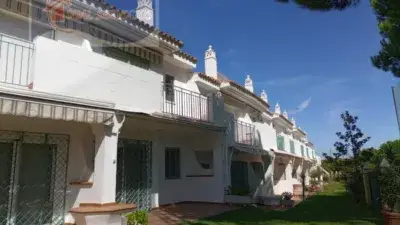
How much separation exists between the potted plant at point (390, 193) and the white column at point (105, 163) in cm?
1098

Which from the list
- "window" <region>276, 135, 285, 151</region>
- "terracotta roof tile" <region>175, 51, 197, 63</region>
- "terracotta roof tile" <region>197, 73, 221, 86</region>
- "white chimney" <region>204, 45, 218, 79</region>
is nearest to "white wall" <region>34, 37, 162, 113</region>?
"terracotta roof tile" <region>175, 51, 197, 63</region>

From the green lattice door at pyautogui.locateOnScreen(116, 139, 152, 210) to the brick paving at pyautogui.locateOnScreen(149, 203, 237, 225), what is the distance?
113cm

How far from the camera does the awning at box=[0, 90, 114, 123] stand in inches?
370

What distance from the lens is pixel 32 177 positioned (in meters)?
12.9

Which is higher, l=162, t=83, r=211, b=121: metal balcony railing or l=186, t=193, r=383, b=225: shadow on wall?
l=162, t=83, r=211, b=121: metal balcony railing

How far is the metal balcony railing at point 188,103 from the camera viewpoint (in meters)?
20.2

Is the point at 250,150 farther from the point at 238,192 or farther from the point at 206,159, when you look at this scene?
the point at 238,192

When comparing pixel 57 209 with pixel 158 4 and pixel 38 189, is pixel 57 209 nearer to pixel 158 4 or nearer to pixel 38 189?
pixel 38 189

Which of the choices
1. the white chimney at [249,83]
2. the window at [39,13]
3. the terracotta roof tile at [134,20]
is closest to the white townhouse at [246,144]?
the white chimney at [249,83]

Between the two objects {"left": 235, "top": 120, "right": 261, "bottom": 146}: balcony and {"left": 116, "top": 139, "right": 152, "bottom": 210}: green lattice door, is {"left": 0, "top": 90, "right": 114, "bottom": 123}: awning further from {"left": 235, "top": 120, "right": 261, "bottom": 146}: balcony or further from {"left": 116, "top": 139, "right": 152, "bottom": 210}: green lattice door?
{"left": 235, "top": 120, "right": 261, "bottom": 146}: balcony

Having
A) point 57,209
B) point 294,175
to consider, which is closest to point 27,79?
point 57,209

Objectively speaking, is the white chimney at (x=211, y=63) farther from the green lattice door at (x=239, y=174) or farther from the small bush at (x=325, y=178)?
the small bush at (x=325, y=178)

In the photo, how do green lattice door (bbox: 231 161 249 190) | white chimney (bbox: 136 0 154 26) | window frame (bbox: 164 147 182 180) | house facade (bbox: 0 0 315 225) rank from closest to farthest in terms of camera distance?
house facade (bbox: 0 0 315 225), white chimney (bbox: 136 0 154 26), window frame (bbox: 164 147 182 180), green lattice door (bbox: 231 161 249 190)

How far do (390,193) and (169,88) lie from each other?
1327 cm
